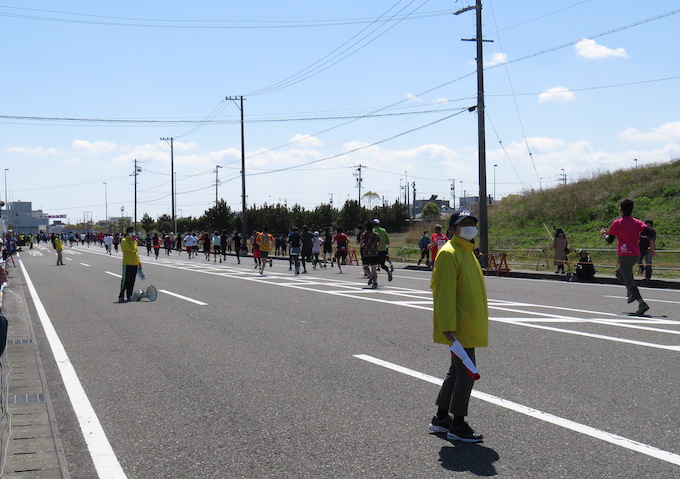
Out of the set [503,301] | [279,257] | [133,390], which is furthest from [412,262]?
[133,390]

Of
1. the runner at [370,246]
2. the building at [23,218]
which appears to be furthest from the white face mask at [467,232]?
the building at [23,218]

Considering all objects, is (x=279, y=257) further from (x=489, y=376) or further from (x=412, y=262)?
(x=489, y=376)

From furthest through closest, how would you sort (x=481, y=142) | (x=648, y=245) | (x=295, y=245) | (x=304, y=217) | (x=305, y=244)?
1. (x=304, y=217)
2. (x=305, y=244)
3. (x=481, y=142)
4. (x=295, y=245)
5. (x=648, y=245)

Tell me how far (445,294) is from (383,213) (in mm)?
81432

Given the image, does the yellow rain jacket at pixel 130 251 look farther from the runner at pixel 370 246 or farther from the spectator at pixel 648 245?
the spectator at pixel 648 245

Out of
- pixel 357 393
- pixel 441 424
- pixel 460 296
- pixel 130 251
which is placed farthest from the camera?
pixel 130 251

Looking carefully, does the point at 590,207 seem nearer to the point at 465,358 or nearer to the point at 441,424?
the point at 441,424

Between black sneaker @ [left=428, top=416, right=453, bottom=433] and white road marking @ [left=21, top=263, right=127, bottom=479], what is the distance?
7.20 feet

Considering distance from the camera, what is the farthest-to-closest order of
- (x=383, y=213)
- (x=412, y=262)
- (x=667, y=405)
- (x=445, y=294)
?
1. (x=383, y=213)
2. (x=412, y=262)
3. (x=667, y=405)
4. (x=445, y=294)

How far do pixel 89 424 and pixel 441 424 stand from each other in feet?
9.14

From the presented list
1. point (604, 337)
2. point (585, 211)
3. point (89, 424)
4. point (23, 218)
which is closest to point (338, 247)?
point (604, 337)

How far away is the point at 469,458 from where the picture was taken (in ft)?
14.9

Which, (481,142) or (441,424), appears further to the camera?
(481,142)

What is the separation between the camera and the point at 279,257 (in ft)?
147
